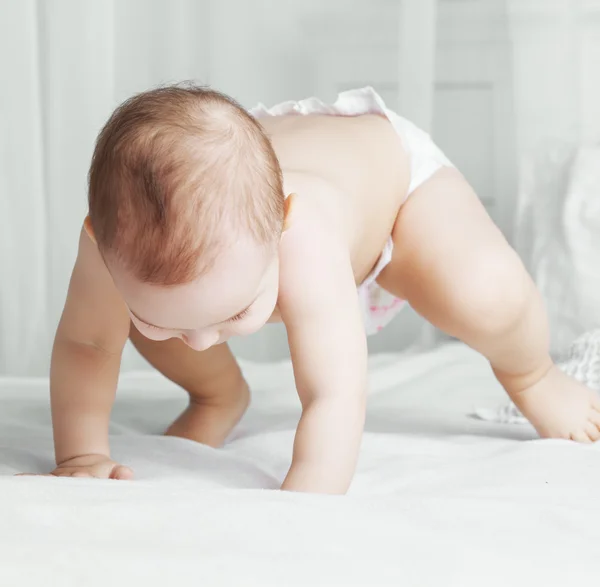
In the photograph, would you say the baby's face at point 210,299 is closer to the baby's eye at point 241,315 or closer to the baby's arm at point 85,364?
the baby's eye at point 241,315

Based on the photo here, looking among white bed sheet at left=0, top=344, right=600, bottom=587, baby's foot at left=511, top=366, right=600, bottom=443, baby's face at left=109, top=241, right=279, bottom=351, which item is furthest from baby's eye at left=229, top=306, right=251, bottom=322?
baby's foot at left=511, top=366, right=600, bottom=443

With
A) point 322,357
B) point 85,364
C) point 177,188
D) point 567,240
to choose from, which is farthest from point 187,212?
point 567,240

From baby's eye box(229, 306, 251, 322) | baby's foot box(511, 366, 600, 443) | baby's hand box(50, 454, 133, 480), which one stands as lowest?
baby's foot box(511, 366, 600, 443)

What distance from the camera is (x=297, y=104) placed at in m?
1.31

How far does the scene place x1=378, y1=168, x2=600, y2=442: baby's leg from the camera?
115cm

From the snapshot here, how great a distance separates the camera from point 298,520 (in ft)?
2.28

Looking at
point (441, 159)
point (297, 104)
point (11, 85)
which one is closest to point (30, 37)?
point (11, 85)

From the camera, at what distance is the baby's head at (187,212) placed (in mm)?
783

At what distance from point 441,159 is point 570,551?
0.72 metres

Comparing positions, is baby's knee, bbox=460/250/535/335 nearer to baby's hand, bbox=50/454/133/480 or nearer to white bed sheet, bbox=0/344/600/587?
white bed sheet, bbox=0/344/600/587

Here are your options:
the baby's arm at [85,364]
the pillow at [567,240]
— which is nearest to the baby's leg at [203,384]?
the baby's arm at [85,364]

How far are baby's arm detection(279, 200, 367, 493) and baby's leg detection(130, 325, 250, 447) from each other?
1.04 ft

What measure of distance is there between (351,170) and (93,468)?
44 cm

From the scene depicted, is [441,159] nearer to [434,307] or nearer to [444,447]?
[434,307]
